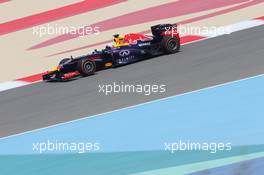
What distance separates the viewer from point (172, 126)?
11016mm

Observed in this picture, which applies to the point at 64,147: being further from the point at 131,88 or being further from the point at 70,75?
the point at 70,75

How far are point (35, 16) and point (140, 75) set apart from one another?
7113 mm

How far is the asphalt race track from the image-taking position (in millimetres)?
12773

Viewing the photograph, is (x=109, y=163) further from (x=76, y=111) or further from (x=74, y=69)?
(x=74, y=69)

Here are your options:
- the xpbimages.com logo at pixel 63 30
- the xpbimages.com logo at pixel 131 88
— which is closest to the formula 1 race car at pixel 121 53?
the xpbimages.com logo at pixel 131 88

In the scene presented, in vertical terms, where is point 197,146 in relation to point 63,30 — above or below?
below

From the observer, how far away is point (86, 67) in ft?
51.1

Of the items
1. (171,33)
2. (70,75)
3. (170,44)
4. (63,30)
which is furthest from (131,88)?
(63,30)

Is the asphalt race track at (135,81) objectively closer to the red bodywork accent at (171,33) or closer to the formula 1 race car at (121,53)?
the formula 1 race car at (121,53)

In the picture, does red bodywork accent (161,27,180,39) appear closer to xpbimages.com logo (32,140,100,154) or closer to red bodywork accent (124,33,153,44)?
red bodywork accent (124,33,153,44)

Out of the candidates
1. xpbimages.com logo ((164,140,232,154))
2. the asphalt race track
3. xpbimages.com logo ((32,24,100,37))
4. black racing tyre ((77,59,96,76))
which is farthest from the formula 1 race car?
xpbimages.com logo ((164,140,232,154))

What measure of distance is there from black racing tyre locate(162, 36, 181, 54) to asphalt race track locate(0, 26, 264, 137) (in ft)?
0.51

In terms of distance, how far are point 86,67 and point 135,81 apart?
1.71m

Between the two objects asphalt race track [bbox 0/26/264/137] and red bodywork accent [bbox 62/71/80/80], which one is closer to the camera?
asphalt race track [bbox 0/26/264/137]
